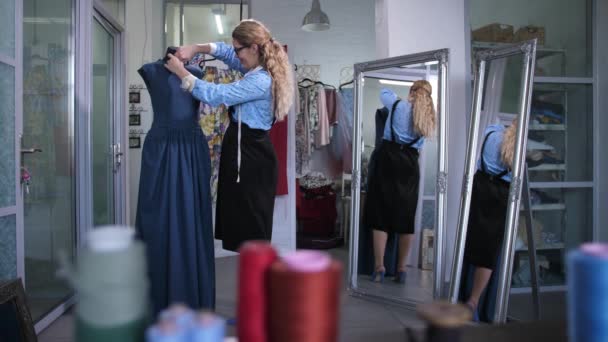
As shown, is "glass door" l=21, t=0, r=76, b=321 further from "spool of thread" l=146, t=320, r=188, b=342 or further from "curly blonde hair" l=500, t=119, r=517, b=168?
"curly blonde hair" l=500, t=119, r=517, b=168

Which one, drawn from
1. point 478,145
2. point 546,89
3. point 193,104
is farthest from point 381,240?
point 193,104

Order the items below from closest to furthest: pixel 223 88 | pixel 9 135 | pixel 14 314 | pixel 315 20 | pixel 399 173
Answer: pixel 14 314 < pixel 223 88 < pixel 9 135 < pixel 399 173 < pixel 315 20

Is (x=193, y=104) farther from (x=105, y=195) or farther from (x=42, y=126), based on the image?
(x=105, y=195)

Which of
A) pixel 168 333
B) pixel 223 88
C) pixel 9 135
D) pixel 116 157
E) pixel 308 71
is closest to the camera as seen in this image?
pixel 168 333

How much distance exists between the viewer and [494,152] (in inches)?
104

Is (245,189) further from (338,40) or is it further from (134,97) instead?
(338,40)

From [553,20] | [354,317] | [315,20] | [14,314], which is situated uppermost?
[315,20]

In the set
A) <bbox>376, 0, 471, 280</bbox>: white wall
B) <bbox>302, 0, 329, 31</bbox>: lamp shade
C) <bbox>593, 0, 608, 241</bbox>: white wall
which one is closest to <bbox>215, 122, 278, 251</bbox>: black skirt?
<bbox>376, 0, 471, 280</bbox>: white wall

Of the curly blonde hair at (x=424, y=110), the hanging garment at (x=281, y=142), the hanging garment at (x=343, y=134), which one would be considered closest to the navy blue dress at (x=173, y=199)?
the curly blonde hair at (x=424, y=110)

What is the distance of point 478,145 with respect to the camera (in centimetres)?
271

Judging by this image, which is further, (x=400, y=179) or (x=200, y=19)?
(x=200, y=19)

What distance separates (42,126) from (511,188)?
104 inches

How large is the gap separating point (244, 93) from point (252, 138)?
0.24 metres

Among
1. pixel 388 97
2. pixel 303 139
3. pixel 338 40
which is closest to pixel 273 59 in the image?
pixel 388 97
